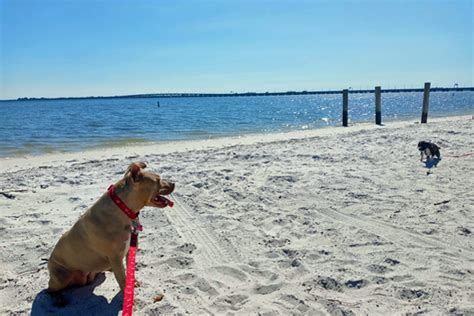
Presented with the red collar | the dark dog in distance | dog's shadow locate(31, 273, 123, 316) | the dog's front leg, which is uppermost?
the red collar

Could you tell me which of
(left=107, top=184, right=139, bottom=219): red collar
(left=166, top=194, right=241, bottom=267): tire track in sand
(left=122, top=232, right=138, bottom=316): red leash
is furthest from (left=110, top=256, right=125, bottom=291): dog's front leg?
(left=166, top=194, right=241, bottom=267): tire track in sand

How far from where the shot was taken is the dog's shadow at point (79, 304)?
10.6 feet

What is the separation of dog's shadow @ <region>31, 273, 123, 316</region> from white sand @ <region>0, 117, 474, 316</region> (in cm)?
1

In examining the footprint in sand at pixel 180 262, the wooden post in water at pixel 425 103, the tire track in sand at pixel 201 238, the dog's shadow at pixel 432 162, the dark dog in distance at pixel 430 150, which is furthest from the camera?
the wooden post in water at pixel 425 103

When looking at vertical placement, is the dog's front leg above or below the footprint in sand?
above

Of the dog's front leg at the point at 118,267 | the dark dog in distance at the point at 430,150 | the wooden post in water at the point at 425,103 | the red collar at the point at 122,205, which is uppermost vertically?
the wooden post in water at the point at 425,103

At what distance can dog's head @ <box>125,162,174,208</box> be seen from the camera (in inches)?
125

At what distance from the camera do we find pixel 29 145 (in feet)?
51.8

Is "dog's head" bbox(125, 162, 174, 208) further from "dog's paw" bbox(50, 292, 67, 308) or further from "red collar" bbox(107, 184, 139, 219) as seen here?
"dog's paw" bbox(50, 292, 67, 308)

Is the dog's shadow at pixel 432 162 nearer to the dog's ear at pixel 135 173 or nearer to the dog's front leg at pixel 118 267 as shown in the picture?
the dog's ear at pixel 135 173

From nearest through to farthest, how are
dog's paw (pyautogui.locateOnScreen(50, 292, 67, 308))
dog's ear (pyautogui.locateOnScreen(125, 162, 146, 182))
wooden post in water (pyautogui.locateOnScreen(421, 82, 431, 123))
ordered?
dog's ear (pyautogui.locateOnScreen(125, 162, 146, 182)), dog's paw (pyautogui.locateOnScreen(50, 292, 67, 308)), wooden post in water (pyautogui.locateOnScreen(421, 82, 431, 123))

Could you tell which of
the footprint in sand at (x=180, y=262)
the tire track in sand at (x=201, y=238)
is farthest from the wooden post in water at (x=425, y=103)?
the footprint in sand at (x=180, y=262)

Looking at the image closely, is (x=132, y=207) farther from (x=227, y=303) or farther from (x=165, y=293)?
(x=227, y=303)

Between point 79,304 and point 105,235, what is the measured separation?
75cm
